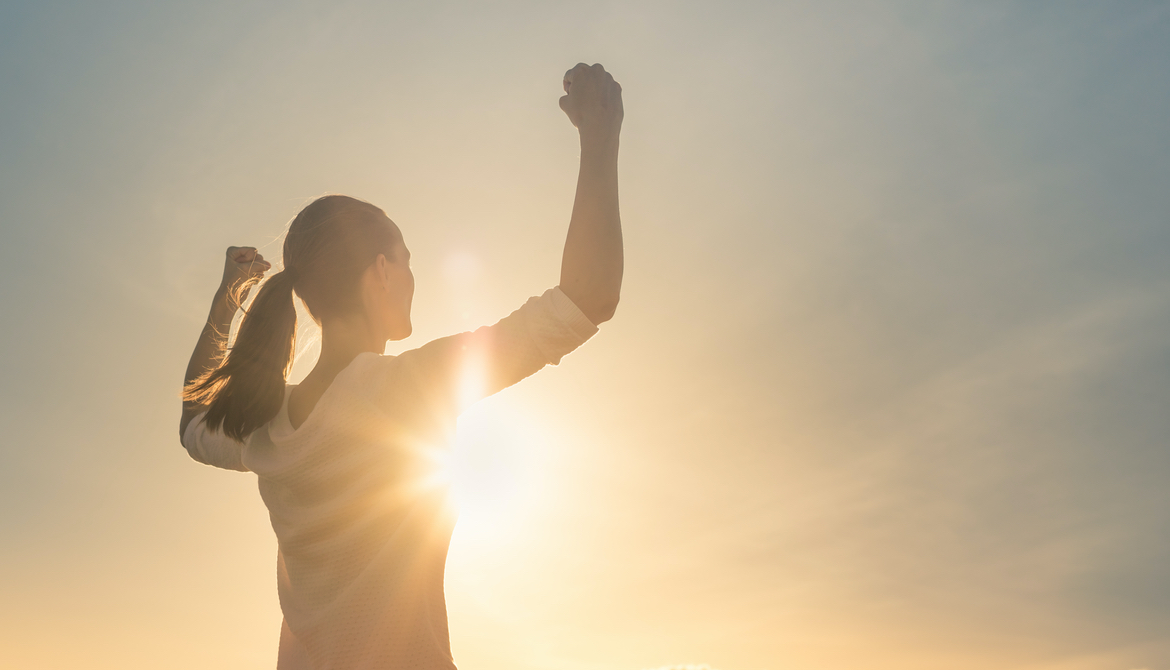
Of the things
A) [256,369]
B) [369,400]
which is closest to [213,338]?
[256,369]

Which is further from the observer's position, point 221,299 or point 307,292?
point 221,299

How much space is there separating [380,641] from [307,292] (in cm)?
161

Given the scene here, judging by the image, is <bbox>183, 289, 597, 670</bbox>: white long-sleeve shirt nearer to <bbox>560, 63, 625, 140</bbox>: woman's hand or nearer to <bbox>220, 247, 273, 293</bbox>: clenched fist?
<bbox>560, 63, 625, 140</bbox>: woman's hand

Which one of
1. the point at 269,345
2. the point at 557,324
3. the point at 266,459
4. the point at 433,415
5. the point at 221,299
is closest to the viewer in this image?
the point at 557,324

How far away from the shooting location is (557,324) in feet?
7.94

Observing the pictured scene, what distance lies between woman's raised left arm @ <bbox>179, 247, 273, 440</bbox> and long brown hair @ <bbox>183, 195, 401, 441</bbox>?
664 millimetres

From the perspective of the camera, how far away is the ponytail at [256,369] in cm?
308

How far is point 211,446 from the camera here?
3561 mm

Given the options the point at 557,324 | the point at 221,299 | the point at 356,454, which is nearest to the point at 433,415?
the point at 356,454

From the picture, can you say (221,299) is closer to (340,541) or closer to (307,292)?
(307,292)

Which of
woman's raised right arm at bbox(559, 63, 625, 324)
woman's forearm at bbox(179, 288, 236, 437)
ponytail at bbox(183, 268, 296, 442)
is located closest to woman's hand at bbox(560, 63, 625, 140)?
woman's raised right arm at bbox(559, 63, 625, 324)

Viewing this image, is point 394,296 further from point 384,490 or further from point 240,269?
point 240,269

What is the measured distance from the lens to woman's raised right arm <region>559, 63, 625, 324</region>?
2445 mm

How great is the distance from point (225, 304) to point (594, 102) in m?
2.67
